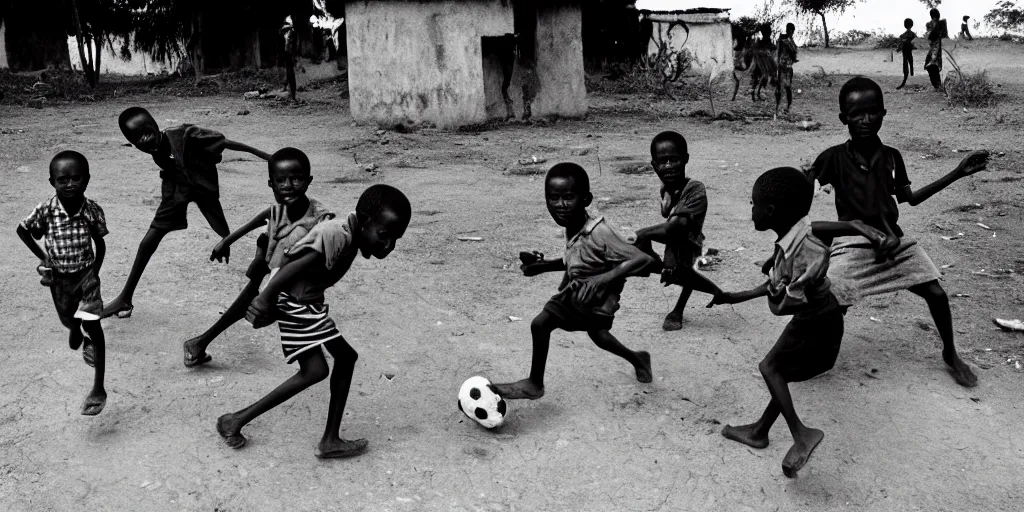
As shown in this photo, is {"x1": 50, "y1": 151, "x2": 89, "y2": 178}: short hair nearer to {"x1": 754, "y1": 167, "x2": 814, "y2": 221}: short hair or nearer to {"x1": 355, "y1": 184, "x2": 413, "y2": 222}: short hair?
{"x1": 355, "y1": 184, "x2": 413, "y2": 222}: short hair

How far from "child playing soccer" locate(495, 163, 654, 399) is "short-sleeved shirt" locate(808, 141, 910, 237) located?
111 centimetres

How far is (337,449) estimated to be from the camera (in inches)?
140

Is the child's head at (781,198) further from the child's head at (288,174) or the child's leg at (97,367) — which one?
the child's leg at (97,367)

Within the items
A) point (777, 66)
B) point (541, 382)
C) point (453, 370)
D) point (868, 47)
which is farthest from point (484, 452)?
point (868, 47)

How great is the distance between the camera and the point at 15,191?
812 cm

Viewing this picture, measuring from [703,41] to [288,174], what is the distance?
60.6 ft

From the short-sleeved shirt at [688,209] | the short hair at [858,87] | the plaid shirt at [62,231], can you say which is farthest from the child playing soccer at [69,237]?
the short hair at [858,87]

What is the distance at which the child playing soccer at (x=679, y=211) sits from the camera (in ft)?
14.5

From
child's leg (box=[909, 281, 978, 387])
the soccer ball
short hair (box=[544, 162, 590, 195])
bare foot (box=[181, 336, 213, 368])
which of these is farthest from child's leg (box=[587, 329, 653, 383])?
bare foot (box=[181, 336, 213, 368])

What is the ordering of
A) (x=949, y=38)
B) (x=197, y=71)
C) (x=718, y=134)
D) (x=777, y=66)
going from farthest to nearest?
1. (x=949, y=38)
2. (x=197, y=71)
3. (x=777, y=66)
4. (x=718, y=134)

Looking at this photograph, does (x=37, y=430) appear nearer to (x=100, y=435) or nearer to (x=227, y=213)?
(x=100, y=435)

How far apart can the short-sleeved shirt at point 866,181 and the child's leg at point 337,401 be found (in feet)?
7.19

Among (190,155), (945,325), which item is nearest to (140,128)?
(190,155)

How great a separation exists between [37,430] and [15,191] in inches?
202
